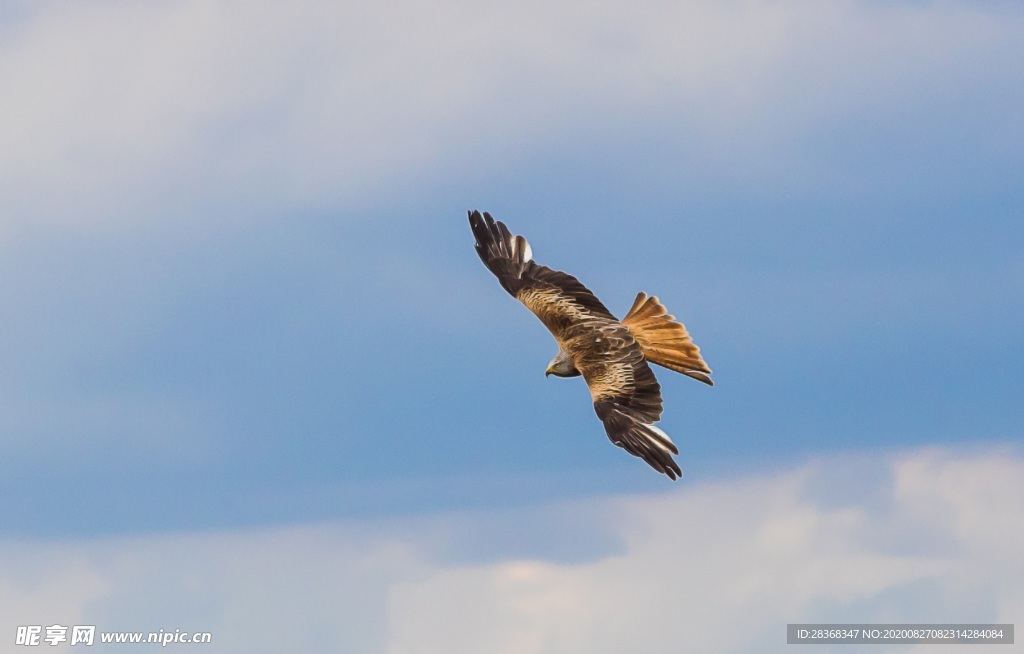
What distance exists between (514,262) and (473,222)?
1925 mm

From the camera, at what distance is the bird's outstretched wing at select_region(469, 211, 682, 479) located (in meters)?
33.2

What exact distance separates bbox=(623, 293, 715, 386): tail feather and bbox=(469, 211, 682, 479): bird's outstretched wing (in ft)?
1.54

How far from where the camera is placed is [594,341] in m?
36.9

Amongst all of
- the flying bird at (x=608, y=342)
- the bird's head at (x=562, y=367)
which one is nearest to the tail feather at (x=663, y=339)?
the flying bird at (x=608, y=342)

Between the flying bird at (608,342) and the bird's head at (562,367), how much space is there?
0.02 meters

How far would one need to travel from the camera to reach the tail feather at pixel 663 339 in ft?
121

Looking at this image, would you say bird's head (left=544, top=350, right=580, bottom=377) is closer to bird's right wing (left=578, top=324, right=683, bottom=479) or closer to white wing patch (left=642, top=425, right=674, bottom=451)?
bird's right wing (left=578, top=324, right=683, bottom=479)

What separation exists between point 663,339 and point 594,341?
65.9 inches

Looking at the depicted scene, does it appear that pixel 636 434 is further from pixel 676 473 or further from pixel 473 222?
pixel 473 222

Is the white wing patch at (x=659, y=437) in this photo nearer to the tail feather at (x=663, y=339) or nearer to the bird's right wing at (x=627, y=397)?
the bird's right wing at (x=627, y=397)

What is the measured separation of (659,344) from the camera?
37281 millimetres

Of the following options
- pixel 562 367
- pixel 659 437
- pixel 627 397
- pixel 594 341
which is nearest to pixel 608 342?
pixel 594 341

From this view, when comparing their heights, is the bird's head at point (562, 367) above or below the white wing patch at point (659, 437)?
above

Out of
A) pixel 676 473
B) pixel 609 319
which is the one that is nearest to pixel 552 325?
pixel 609 319
